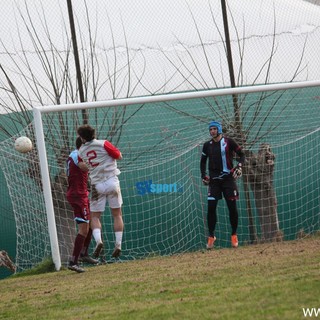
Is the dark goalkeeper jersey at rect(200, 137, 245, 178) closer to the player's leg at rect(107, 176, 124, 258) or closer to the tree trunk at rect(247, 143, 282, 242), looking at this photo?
the tree trunk at rect(247, 143, 282, 242)

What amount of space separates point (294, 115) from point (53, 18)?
4.59 metres

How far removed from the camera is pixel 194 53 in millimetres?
17953

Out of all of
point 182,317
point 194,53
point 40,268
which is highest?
point 194,53

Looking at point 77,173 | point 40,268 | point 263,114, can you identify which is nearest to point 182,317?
point 77,173

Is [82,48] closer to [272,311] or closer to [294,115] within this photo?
[294,115]

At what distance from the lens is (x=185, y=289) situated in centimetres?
938

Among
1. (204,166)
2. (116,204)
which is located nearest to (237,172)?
(204,166)

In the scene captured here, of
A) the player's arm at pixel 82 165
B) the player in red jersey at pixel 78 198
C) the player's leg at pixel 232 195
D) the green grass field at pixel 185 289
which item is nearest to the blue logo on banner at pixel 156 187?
the player's leg at pixel 232 195

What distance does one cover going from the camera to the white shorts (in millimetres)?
13219

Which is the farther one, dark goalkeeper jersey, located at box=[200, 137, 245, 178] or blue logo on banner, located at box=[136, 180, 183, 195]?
blue logo on banner, located at box=[136, 180, 183, 195]

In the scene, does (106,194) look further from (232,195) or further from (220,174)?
(232,195)

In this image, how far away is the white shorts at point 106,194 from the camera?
520 inches

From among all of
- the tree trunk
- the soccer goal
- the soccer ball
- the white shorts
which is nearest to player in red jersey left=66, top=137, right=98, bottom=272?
the white shorts

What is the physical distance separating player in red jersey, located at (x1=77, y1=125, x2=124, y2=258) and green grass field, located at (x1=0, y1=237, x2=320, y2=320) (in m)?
0.59
